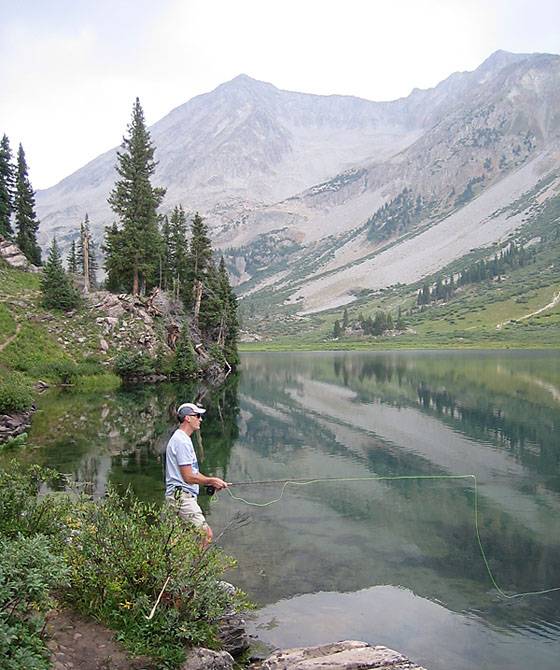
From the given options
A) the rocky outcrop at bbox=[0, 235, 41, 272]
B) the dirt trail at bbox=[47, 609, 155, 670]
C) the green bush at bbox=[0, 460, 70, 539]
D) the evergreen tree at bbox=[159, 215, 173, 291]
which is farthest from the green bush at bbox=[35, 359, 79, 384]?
the dirt trail at bbox=[47, 609, 155, 670]

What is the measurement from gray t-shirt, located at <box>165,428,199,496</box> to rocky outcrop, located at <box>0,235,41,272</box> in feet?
240

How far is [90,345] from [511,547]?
176 feet

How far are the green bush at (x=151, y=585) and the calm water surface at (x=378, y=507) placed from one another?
5.83ft

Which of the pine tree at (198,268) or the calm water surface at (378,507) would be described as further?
the pine tree at (198,268)

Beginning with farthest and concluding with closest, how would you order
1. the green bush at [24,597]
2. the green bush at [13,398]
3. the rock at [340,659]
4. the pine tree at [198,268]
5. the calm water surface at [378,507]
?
the pine tree at [198,268] < the green bush at [13,398] < the calm water surface at [378,507] < the rock at [340,659] < the green bush at [24,597]

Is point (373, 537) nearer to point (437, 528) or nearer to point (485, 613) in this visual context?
point (437, 528)

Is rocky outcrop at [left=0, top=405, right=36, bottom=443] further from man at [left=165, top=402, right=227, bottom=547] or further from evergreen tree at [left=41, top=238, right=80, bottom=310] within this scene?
evergreen tree at [left=41, top=238, right=80, bottom=310]

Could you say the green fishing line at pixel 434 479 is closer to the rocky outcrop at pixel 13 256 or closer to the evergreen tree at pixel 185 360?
the evergreen tree at pixel 185 360

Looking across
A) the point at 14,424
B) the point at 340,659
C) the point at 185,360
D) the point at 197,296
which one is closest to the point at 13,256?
the point at 197,296

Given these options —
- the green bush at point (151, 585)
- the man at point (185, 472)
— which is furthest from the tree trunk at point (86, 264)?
the green bush at point (151, 585)

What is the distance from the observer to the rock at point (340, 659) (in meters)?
9.21

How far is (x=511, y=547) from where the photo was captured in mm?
17781

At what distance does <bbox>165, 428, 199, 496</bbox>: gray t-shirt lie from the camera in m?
11.9

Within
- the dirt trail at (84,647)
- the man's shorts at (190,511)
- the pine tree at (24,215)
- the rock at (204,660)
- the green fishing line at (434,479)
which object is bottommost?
the green fishing line at (434,479)
